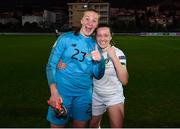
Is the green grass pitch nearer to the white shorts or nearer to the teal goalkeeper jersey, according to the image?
the white shorts

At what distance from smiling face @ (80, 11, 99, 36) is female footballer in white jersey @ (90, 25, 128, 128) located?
0.17 m

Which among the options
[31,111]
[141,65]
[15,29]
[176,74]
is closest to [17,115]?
[31,111]

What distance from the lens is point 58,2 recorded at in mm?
68312

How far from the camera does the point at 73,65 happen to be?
512 cm

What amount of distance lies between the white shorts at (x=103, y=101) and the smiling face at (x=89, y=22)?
0.80 metres

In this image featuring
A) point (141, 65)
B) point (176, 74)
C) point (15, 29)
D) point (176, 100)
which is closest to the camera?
point (176, 100)

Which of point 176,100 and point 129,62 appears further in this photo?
point 129,62

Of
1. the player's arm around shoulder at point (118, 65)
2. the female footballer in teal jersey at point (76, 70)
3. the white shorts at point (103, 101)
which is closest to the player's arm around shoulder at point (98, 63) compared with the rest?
the female footballer in teal jersey at point (76, 70)

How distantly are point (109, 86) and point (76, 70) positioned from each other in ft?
1.80

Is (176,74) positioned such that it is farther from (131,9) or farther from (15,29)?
(131,9)

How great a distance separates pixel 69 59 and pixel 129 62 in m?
15.1

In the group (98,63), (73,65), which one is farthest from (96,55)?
(73,65)

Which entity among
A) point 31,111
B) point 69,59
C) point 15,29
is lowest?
point 15,29

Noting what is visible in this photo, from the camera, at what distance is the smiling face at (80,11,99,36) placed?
16.6 feet
